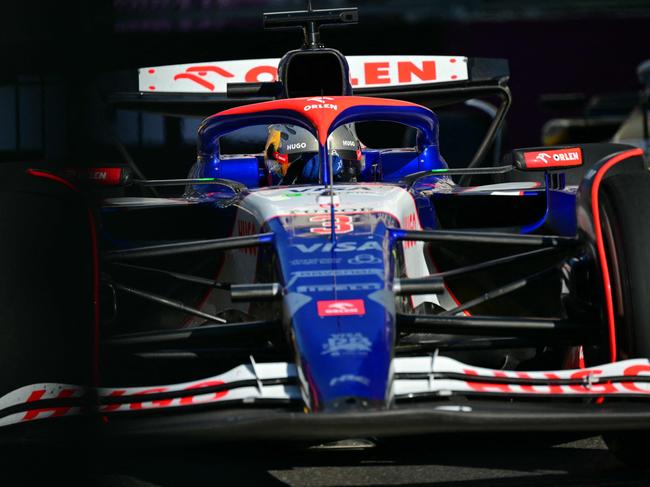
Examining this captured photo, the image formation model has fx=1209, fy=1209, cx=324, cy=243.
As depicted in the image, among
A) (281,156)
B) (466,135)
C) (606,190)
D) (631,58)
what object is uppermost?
(631,58)

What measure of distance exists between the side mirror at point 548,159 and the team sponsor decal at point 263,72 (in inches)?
121

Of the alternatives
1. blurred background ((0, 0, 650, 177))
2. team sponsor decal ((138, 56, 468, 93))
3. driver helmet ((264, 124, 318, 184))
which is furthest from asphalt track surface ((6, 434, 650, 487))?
team sponsor decal ((138, 56, 468, 93))

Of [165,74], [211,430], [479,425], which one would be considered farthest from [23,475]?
[165,74]

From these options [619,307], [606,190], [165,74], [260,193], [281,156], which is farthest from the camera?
[165,74]

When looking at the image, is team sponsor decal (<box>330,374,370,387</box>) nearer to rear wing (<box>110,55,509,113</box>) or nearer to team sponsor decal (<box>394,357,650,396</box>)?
team sponsor decal (<box>394,357,650,396</box>)

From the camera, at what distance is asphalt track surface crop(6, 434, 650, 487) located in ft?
11.8

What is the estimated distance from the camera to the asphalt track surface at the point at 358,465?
360 cm

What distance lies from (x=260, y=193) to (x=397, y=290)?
1.04 meters

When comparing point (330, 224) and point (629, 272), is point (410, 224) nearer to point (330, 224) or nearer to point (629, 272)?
point (330, 224)

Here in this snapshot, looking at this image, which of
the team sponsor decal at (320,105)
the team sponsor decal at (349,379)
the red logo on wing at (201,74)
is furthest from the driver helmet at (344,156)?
the red logo on wing at (201,74)

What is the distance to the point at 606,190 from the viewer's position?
388cm

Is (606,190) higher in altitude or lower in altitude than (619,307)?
higher

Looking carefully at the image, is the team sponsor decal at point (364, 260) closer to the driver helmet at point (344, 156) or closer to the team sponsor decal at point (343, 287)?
the team sponsor decal at point (343, 287)

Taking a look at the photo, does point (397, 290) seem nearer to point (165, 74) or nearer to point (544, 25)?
point (165, 74)
